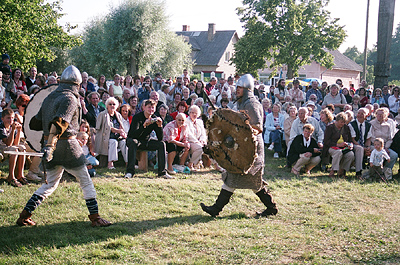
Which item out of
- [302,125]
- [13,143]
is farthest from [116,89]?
[302,125]

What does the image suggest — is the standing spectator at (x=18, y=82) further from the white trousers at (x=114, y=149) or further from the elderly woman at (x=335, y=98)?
the elderly woman at (x=335, y=98)

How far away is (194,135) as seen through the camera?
9.09m

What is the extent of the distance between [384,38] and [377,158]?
5.57 metres

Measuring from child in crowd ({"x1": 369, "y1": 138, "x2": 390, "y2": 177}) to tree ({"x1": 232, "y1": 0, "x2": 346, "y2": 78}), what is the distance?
19960 mm

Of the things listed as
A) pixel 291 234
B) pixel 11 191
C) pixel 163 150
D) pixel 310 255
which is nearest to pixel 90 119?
pixel 163 150

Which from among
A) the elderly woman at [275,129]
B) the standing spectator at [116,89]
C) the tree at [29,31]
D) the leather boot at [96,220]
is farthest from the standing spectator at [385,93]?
the tree at [29,31]

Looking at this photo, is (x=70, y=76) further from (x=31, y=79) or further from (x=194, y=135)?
(x=31, y=79)

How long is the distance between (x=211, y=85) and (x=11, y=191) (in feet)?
27.7

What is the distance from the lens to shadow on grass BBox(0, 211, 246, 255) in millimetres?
4492

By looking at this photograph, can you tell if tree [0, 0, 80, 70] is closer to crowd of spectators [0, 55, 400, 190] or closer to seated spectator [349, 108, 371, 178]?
crowd of spectators [0, 55, 400, 190]

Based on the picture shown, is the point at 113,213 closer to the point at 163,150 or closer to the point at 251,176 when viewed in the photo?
the point at 251,176

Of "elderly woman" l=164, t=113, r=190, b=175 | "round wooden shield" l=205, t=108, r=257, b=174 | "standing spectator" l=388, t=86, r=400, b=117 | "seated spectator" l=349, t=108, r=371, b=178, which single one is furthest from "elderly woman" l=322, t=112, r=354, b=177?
"round wooden shield" l=205, t=108, r=257, b=174

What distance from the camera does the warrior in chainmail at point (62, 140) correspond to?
4.67 metres

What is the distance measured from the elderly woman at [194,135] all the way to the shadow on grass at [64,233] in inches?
138
